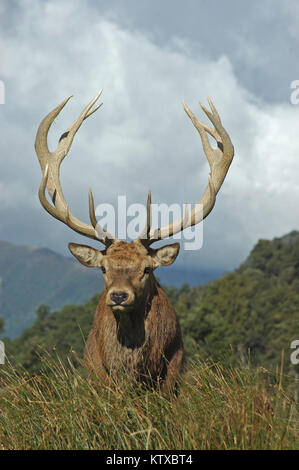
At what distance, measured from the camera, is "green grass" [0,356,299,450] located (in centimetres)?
453

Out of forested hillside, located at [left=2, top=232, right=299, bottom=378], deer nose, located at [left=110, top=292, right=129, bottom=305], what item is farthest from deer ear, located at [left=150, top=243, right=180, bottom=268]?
forested hillside, located at [left=2, top=232, right=299, bottom=378]

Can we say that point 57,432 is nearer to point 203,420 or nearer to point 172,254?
point 203,420

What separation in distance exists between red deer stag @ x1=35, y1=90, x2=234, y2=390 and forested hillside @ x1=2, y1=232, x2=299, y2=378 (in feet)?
98.9

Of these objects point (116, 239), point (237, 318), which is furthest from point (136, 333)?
point (237, 318)

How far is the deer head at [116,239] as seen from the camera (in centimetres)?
592

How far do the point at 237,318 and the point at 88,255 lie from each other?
184ft

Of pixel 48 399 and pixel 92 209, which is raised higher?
pixel 92 209

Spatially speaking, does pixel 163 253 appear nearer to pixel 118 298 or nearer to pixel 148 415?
pixel 118 298

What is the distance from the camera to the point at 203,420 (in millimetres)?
4840

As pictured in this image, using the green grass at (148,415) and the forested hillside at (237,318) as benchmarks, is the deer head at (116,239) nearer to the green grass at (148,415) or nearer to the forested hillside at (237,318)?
the green grass at (148,415)

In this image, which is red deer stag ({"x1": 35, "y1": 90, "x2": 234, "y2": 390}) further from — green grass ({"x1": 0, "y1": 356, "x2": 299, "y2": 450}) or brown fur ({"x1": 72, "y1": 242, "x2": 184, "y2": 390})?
green grass ({"x1": 0, "y1": 356, "x2": 299, "y2": 450})

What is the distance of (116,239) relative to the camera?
6.43 metres

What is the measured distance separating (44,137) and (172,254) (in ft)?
7.99
